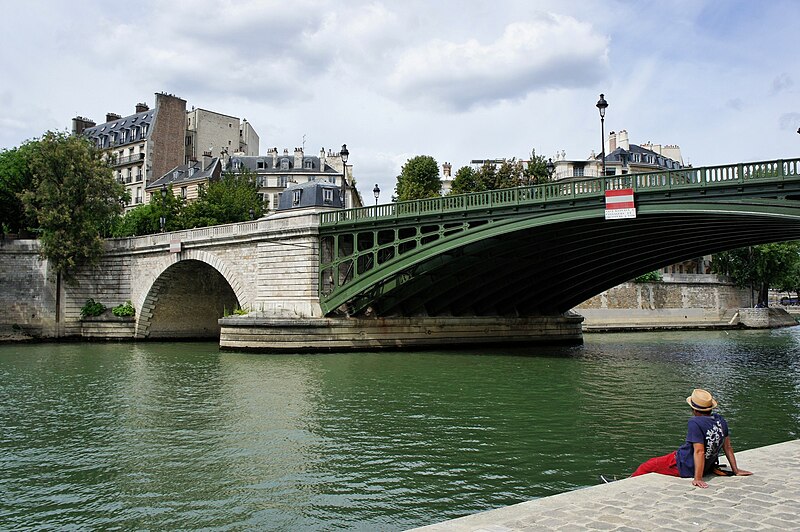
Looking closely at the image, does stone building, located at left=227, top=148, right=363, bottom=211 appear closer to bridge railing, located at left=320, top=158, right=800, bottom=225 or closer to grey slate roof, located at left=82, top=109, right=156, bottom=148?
grey slate roof, located at left=82, top=109, right=156, bottom=148

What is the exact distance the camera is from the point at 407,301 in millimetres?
35062

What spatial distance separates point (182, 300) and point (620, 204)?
3148 cm

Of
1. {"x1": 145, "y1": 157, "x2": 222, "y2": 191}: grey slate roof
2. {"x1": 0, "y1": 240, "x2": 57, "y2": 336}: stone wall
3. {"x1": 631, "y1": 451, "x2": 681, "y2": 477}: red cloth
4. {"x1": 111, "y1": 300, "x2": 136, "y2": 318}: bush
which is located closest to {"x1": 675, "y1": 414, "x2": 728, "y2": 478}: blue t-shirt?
{"x1": 631, "y1": 451, "x2": 681, "y2": 477}: red cloth

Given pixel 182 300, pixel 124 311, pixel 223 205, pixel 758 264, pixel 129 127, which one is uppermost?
pixel 129 127

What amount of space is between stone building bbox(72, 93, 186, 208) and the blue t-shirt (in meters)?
72.2

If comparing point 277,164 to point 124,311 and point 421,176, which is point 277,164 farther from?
point 124,311

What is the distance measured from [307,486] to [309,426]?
482cm

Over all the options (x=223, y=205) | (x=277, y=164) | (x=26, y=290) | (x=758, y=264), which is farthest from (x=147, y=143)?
(x=758, y=264)

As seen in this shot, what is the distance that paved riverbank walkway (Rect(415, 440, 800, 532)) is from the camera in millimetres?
6332

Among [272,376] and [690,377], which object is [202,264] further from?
[690,377]

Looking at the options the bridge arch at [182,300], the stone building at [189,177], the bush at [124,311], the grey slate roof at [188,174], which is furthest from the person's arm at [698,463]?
the grey slate roof at [188,174]

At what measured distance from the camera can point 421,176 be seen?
5941cm

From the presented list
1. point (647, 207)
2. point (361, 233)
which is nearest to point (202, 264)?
point (361, 233)

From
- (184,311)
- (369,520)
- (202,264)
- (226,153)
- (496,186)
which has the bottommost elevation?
(369,520)
